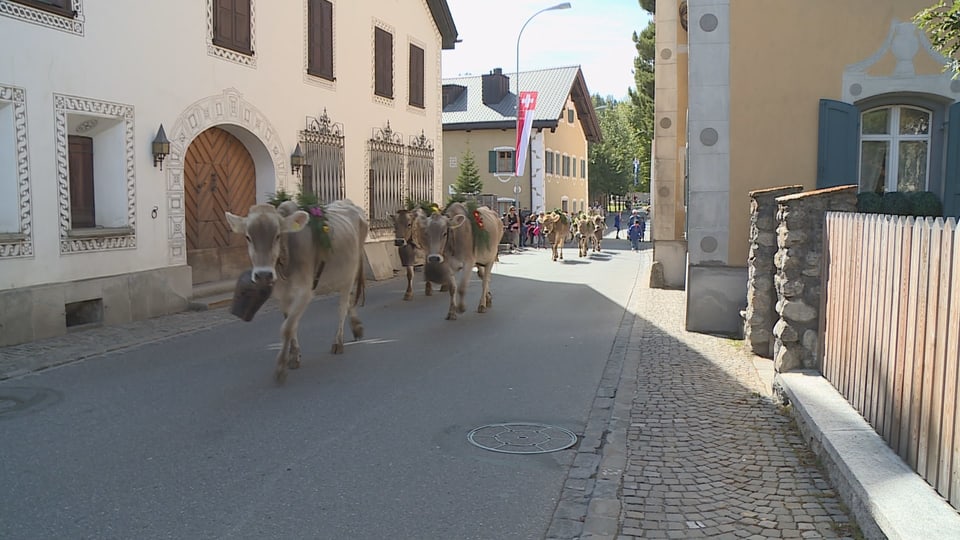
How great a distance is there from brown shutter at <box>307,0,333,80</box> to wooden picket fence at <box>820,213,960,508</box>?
13337 millimetres

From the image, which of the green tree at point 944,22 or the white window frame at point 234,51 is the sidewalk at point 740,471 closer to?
the green tree at point 944,22

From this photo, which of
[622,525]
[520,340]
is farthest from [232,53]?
[622,525]

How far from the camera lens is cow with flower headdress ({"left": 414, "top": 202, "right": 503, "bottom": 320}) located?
11898 mm

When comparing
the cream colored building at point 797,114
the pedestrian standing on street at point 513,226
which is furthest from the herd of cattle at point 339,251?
the pedestrian standing on street at point 513,226

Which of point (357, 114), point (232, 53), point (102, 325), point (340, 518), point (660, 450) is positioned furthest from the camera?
point (357, 114)

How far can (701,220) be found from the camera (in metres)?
10.7

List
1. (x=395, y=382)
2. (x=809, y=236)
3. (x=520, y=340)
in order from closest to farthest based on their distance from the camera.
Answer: (x=809, y=236)
(x=395, y=382)
(x=520, y=340)

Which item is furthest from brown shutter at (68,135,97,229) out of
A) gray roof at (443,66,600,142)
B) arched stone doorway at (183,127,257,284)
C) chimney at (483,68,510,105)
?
chimney at (483,68,510,105)

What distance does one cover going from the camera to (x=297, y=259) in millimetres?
8117

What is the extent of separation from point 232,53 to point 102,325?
5.86 meters

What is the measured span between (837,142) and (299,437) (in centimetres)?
792

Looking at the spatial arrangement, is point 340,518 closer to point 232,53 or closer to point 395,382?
point 395,382

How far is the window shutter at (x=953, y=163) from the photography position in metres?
9.95

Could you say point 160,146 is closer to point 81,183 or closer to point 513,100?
point 81,183
